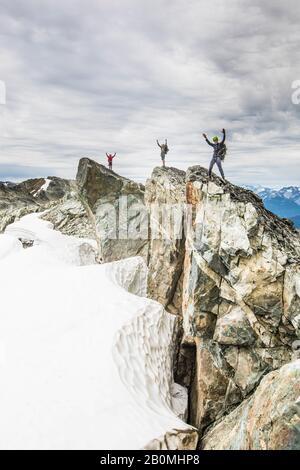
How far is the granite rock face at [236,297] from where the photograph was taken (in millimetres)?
18375

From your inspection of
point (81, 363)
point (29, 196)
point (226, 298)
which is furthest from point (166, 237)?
point (29, 196)

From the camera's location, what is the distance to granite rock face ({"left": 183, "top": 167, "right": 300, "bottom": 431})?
18.4 meters

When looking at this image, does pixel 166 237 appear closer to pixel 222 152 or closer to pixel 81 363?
pixel 222 152

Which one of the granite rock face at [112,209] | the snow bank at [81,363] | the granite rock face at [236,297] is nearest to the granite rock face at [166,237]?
the granite rock face at [112,209]

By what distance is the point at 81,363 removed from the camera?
14.2 m

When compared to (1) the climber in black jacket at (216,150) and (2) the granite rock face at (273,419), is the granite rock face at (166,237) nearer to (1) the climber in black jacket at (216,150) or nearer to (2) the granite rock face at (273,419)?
(1) the climber in black jacket at (216,150)

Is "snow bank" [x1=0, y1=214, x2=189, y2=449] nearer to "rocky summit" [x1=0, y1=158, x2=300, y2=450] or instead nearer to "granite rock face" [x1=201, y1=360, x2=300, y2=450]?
Answer: "rocky summit" [x1=0, y1=158, x2=300, y2=450]

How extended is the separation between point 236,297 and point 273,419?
31.4 ft

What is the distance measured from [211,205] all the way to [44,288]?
37.5 feet

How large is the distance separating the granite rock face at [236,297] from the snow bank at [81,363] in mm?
2586

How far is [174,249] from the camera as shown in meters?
26.2

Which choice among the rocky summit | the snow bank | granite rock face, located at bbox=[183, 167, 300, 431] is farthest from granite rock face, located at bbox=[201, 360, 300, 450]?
granite rock face, located at bbox=[183, 167, 300, 431]
